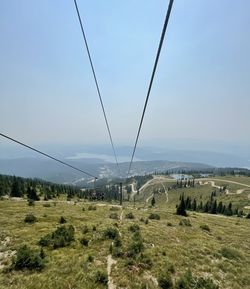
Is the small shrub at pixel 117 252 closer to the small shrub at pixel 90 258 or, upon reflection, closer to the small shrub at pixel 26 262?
the small shrub at pixel 90 258

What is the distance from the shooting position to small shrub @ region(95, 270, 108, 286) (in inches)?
725

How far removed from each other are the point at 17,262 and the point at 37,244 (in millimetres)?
5399

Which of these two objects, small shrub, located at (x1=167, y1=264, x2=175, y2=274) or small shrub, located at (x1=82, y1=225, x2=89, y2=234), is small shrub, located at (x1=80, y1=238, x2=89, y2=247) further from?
small shrub, located at (x1=167, y1=264, x2=175, y2=274)

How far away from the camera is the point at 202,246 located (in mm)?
30094

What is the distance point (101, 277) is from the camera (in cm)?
1875

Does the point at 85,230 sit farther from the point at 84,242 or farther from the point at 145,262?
the point at 145,262

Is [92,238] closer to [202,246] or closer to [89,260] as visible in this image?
[89,260]

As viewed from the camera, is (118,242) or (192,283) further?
(118,242)

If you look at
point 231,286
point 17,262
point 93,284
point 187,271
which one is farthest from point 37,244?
point 231,286

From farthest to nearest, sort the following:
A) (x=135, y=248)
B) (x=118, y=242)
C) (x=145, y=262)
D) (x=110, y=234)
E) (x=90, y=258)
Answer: (x=110, y=234) → (x=118, y=242) → (x=135, y=248) → (x=145, y=262) → (x=90, y=258)

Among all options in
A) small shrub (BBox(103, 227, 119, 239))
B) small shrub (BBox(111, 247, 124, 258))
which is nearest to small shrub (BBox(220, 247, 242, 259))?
small shrub (BBox(111, 247, 124, 258))

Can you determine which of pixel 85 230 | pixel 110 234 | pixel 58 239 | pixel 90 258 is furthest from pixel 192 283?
pixel 85 230

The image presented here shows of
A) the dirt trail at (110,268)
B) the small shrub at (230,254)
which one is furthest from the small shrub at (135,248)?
the small shrub at (230,254)

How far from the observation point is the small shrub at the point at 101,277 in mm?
18422
